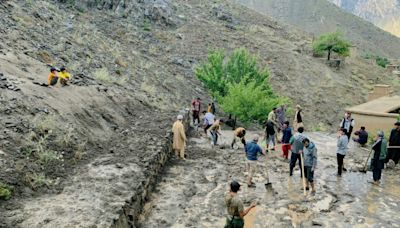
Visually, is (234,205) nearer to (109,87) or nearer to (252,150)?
(252,150)

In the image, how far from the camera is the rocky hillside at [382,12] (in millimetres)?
157250

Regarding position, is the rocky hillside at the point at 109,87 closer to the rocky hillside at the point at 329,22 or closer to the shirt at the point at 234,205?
the shirt at the point at 234,205

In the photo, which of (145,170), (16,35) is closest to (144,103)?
(16,35)

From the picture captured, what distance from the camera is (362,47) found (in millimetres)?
93000

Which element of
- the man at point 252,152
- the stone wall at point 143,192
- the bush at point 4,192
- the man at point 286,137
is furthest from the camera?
the man at point 286,137

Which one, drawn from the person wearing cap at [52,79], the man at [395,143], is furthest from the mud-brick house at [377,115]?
the person wearing cap at [52,79]

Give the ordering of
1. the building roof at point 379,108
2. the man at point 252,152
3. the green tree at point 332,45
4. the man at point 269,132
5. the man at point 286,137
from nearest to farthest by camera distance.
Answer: the man at point 252,152 → the man at point 286,137 → the man at point 269,132 → the building roof at point 379,108 → the green tree at point 332,45

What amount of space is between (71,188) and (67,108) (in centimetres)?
522

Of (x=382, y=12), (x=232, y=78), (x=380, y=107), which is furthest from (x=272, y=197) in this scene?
(x=382, y=12)

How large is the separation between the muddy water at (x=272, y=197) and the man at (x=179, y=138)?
1.57 ft

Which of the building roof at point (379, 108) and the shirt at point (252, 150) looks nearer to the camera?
the shirt at point (252, 150)

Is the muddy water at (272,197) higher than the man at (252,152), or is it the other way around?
the man at (252,152)

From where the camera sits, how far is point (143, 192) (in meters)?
10.2

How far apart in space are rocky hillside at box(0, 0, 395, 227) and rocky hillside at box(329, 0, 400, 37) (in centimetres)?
11861
